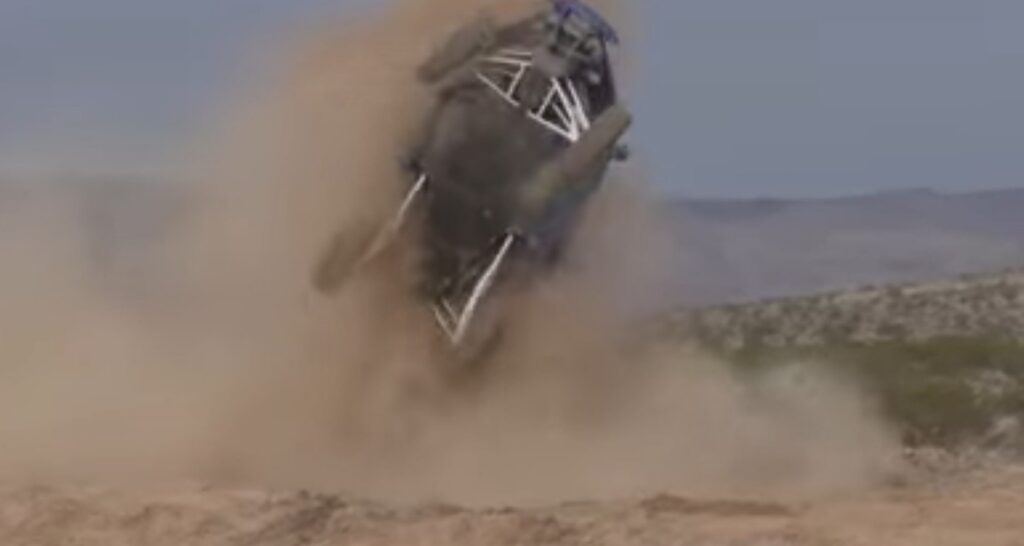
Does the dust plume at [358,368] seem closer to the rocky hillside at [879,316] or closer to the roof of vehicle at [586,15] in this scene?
the roof of vehicle at [586,15]

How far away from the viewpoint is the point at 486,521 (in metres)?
16.4

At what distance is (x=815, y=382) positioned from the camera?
33.8m

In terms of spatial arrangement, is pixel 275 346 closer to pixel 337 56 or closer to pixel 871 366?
pixel 337 56

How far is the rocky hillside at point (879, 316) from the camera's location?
63188mm

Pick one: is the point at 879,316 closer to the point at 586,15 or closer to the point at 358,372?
the point at 358,372

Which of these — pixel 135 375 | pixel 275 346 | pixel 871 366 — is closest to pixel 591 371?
pixel 275 346

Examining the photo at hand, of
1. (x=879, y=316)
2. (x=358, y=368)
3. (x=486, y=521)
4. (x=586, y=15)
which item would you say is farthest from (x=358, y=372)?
(x=879, y=316)

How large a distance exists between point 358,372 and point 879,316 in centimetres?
4542

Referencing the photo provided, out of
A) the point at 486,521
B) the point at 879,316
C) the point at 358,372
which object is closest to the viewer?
the point at 486,521

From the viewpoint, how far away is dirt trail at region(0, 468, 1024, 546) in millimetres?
16047

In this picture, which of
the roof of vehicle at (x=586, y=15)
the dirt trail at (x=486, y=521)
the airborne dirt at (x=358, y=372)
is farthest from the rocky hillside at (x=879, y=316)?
the dirt trail at (x=486, y=521)

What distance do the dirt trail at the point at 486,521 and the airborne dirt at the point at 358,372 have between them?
4.07 ft

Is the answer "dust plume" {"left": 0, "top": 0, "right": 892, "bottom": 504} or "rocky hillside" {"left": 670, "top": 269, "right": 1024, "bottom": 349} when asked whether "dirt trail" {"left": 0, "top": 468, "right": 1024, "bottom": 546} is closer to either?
"dust plume" {"left": 0, "top": 0, "right": 892, "bottom": 504}

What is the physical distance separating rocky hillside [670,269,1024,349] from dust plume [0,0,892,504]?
3379 centimetres
